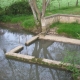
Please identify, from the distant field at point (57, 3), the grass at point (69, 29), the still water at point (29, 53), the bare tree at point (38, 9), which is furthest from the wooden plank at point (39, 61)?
the distant field at point (57, 3)

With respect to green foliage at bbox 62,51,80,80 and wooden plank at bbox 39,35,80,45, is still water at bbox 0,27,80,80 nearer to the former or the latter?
wooden plank at bbox 39,35,80,45

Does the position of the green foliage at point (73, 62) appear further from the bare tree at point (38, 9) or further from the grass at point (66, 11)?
the grass at point (66, 11)

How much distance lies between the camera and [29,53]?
43.4ft

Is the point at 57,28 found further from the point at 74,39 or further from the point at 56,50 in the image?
the point at 56,50

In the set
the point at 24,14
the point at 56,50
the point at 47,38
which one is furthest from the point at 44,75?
the point at 24,14

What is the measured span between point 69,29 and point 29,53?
4418 millimetres

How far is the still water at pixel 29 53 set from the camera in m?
10.6

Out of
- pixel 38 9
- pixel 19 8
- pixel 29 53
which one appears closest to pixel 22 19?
pixel 19 8

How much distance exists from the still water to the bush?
3.10 metres

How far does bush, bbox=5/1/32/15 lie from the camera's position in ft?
64.9

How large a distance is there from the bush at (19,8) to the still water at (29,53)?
3.10 metres

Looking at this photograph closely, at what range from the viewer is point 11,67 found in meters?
11.5

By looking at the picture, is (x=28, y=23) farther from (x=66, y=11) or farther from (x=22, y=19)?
(x=66, y=11)

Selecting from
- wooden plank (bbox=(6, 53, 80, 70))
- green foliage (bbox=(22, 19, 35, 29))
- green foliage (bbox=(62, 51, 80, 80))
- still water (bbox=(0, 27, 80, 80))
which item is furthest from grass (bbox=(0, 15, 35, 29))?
green foliage (bbox=(62, 51, 80, 80))
